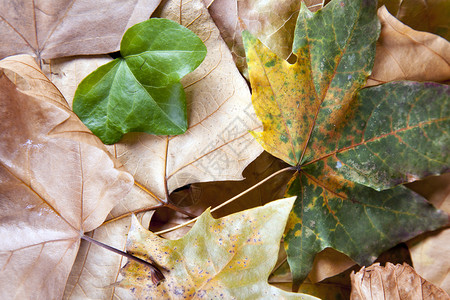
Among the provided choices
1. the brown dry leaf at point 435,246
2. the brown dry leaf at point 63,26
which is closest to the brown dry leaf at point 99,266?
the brown dry leaf at point 63,26

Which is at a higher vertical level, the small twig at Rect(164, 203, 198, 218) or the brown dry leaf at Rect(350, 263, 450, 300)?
the small twig at Rect(164, 203, 198, 218)

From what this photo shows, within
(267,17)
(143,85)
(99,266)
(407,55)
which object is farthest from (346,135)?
(99,266)

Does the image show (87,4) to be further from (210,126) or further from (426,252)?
(426,252)

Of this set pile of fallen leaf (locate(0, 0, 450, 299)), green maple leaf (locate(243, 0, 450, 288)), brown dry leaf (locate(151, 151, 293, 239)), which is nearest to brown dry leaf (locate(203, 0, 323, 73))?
pile of fallen leaf (locate(0, 0, 450, 299))

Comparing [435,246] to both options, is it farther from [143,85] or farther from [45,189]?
[45,189]

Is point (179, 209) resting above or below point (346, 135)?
below

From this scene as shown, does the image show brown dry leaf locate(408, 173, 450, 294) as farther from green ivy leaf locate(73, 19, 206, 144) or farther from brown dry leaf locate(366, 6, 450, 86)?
green ivy leaf locate(73, 19, 206, 144)
